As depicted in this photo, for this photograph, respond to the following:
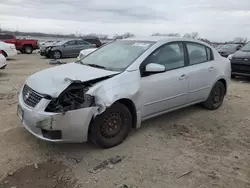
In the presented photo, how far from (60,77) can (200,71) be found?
2.66 metres

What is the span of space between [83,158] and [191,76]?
8.05 feet

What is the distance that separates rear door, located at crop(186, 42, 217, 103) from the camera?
4.88 metres

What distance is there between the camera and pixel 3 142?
392 cm

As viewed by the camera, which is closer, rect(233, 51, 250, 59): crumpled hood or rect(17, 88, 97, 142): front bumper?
rect(17, 88, 97, 142): front bumper

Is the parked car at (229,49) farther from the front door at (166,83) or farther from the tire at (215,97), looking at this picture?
the front door at (166,83)

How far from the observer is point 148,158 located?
11.7 feet

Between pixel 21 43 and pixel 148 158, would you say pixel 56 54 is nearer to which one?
pixel 21 43

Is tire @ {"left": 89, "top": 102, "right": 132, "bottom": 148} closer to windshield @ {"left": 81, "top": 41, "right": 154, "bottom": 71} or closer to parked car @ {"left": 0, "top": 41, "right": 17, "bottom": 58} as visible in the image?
windshield @ {"left": 81, "top": 41, "right": 154, "bottom": 71}

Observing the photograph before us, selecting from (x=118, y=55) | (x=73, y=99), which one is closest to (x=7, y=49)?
(x=118, y=55)

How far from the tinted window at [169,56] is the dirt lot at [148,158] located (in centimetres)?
108

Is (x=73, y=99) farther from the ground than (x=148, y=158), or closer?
farther from the ground

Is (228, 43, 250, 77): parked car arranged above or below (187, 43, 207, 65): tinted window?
below

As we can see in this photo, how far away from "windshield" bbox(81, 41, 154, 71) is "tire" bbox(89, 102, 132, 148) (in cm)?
67

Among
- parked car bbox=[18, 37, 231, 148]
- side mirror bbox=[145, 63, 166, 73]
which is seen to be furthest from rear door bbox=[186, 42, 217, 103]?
side mirror bbox=[145, 63, 166, 73]
